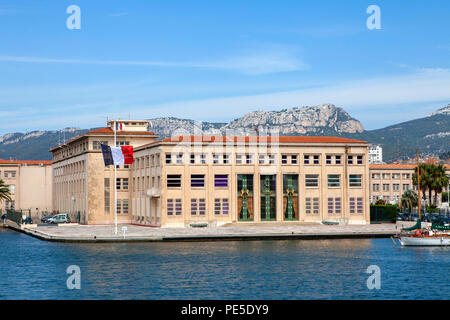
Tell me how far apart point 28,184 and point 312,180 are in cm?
8193

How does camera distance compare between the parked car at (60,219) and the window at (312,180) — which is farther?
the parked car at (60,219)

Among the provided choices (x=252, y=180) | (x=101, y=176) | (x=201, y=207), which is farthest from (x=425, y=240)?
(x=101, y=176)

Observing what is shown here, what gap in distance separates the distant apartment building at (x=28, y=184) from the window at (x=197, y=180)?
72101mm

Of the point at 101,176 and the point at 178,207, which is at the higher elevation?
the point at 101,176

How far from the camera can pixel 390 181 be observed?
176125mm

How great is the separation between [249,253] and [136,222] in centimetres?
4285

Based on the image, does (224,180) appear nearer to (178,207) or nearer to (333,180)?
(178,207)

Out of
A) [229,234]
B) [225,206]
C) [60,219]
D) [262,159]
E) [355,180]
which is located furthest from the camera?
[60,219]

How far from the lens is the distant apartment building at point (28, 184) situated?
154 meters

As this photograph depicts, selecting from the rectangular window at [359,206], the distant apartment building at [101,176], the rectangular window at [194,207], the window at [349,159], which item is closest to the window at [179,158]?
the rectangular window at [194,207]

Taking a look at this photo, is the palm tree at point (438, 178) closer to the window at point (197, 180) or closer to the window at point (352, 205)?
the window at point (352, 205)

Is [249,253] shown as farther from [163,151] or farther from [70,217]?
[70,217]

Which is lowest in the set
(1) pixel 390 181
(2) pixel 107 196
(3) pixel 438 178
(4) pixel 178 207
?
(4) pixel 178 207
